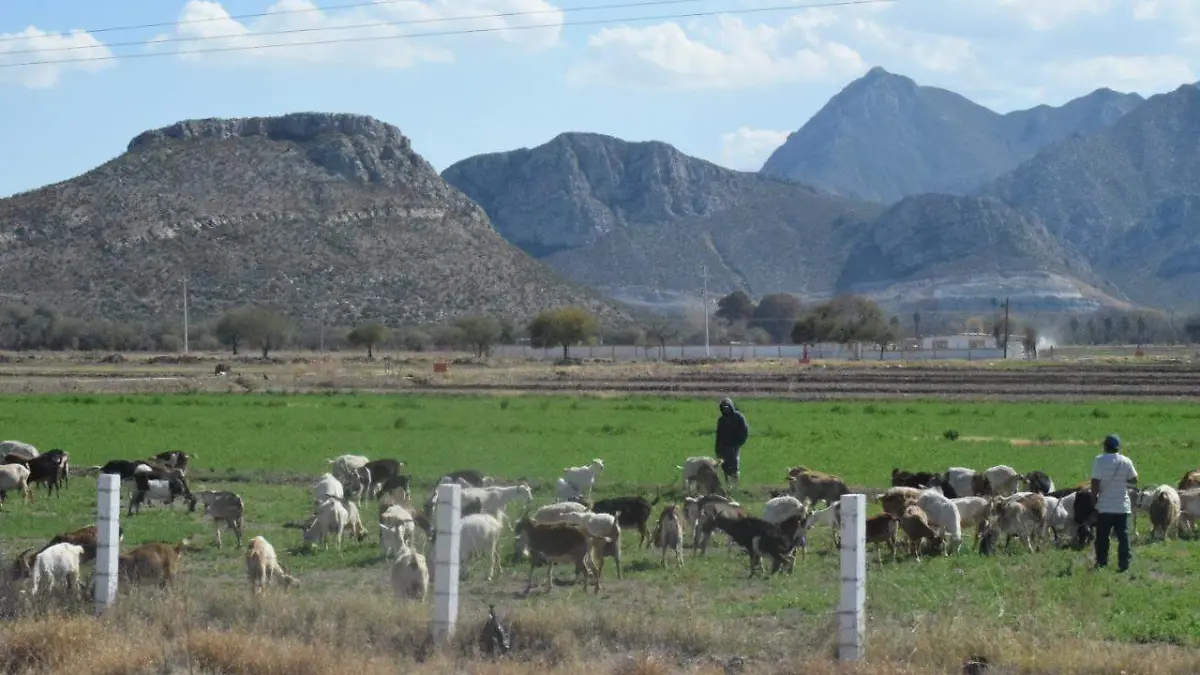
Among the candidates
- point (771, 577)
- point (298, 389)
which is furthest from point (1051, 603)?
point (298, 389)

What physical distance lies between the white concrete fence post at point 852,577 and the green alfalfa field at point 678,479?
31cm

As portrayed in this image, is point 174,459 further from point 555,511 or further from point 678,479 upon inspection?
point 555,511

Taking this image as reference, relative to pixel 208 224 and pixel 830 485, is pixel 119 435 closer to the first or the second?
pixel 830 485

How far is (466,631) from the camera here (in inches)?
470

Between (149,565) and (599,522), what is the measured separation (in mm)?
5638

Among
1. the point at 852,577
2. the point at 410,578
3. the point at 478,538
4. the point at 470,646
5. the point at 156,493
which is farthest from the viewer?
the point at 156,493

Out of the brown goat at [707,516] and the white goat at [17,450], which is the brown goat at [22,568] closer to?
the brown goat at [707,516]

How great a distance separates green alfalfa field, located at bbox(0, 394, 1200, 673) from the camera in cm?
1245

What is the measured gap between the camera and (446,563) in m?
11.8

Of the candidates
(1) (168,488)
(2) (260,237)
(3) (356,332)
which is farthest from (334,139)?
(1) (168,488)

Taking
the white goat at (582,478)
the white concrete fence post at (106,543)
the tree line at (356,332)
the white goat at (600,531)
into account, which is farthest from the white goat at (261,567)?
the tree line at (356,332)

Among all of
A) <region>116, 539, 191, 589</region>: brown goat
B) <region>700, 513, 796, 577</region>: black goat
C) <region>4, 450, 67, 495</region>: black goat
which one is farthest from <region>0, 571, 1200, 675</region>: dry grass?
<region>4, 450, 67, 495</region>: black goat

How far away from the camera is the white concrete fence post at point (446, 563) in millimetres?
11812

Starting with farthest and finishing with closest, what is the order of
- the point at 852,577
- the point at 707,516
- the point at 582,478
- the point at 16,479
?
1. the point at 582,478
2. the point at 16,479
3. the point at 707,516
4. the point at 852,577
